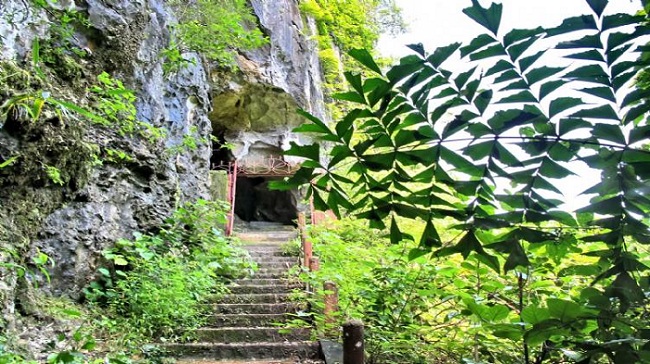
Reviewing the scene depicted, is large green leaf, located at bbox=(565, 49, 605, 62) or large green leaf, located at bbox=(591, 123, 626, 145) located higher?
large green leaf, located at bbox=(565, 49, 605, 62)

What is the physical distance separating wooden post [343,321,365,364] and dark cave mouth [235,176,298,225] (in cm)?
1008

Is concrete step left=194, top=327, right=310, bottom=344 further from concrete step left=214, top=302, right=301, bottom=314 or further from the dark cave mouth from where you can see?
the dark cave mouth

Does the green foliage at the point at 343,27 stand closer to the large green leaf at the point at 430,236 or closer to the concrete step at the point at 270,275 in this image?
the concrete step at the point at 270,275

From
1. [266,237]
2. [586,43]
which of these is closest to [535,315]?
[586,43]

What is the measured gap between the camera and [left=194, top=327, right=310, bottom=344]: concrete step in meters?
4.11

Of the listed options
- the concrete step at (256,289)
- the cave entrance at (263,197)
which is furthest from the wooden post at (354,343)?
the cave entrance at (263,197)

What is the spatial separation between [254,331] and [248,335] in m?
0.07

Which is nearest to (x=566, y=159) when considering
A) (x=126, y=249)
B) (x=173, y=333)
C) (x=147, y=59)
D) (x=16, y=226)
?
(x=16, y=226)

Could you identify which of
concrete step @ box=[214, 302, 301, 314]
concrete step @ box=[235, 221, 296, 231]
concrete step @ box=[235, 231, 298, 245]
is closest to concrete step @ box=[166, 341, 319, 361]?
concrete step @ box=[214, 302, 301, 314]

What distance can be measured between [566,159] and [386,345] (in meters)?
2.01

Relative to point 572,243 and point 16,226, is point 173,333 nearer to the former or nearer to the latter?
point 16,226

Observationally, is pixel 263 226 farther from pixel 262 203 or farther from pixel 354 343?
pixel 354 343

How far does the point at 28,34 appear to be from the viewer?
116 inches

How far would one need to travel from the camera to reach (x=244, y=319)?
14.8 feet
